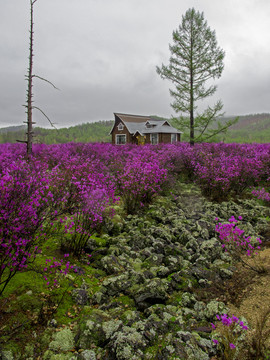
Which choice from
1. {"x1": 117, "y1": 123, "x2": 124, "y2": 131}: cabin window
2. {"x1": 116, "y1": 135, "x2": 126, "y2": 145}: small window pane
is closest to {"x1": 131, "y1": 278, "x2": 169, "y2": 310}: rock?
{"x1": 116, "y1": 135, "x2": 126, "y2": 145}: small window pane

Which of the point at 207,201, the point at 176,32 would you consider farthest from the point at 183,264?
the point at 176,32

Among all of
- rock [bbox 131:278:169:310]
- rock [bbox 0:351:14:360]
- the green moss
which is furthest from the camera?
the green moss

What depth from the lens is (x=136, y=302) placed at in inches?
143

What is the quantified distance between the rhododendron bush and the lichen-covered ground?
57cm

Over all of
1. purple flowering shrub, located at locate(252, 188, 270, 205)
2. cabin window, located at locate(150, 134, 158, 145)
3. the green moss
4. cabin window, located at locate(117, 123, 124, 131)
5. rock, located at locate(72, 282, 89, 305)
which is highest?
cabin window, located at locate(117, 123, 124, 131)

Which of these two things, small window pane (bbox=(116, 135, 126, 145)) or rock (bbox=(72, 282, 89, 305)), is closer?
rock (bbox=(72, 282, 89, 305))

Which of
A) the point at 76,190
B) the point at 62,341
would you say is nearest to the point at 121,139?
the point at 76,190

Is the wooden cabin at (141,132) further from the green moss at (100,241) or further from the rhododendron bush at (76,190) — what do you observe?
the green moss at (100,241)

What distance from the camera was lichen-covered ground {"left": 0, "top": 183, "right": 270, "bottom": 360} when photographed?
2789 mm

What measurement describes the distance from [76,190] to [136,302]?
2632 millimetres

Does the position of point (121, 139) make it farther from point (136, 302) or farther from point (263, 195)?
point (136, 302)

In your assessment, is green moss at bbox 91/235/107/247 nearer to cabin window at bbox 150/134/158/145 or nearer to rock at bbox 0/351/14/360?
rock at bbox 0/351/14/360

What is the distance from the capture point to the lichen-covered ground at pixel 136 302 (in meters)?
2.79

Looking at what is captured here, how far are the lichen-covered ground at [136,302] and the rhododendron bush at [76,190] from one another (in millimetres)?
572
